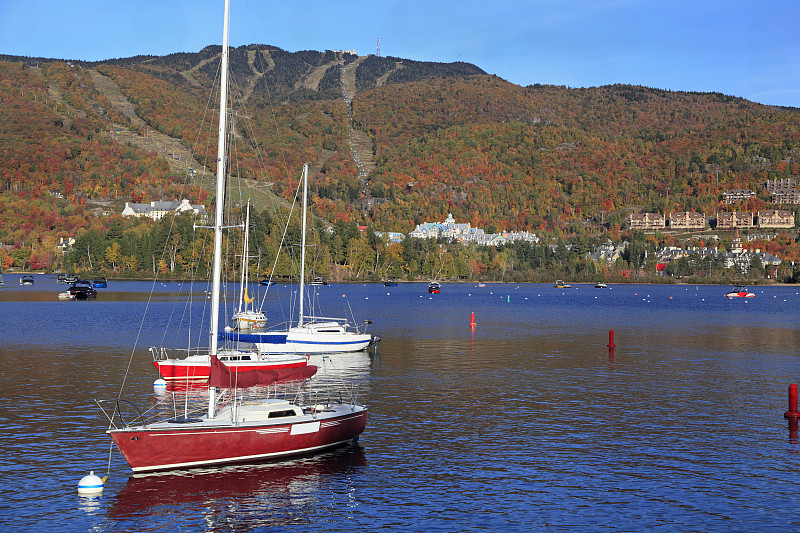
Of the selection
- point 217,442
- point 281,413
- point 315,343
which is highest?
point 281,413

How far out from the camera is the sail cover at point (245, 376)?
33.9 meters

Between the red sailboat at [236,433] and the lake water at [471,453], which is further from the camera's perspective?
the red sailboat at [236,433]

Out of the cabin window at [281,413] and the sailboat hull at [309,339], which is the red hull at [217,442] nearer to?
the cabin window at [281,413]

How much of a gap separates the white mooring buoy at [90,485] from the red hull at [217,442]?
1635 millimetres

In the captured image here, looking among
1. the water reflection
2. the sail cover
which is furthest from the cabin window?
the water reflection

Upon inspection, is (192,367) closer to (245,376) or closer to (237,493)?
(245,376)

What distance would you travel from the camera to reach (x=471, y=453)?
36.2 m

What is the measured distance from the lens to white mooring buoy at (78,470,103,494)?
29.5 metres

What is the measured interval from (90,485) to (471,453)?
1708 centimetres

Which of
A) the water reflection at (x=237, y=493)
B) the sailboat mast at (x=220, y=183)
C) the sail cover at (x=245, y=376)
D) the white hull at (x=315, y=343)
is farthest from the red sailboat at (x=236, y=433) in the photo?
the white hull at (x=315, y=343)

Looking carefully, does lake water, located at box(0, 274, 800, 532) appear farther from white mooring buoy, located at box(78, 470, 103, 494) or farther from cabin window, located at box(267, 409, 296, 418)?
cabin window, located at box(267, 409, 296, 418)

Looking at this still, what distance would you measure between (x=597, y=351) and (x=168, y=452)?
5646 cm

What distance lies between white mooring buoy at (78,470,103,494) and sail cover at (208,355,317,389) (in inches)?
246

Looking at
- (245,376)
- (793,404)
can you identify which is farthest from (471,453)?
(793,404)
